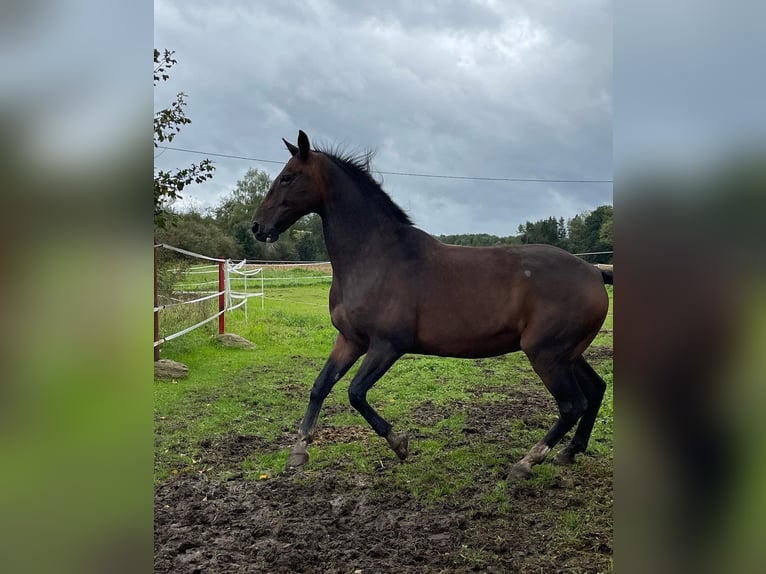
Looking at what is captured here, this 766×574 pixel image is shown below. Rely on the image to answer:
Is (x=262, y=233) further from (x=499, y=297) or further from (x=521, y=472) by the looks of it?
(x=521, y=472)

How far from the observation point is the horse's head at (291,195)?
321cm

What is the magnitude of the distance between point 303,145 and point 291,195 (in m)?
0.32

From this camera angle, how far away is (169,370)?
18.5 ft

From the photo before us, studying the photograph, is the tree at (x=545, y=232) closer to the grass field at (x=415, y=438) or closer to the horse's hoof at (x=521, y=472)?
the grass field at (x=415, y=438)

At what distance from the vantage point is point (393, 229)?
343cm

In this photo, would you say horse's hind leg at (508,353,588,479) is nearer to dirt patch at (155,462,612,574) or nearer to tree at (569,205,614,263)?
dirt patch at (155,462,612,574)

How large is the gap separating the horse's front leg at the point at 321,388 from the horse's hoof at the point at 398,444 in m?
0.51

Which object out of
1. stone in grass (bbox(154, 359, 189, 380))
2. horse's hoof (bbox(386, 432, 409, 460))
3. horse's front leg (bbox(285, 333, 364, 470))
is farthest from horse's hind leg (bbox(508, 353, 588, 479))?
stone in grass (bbox(154, 359, 189, 380))

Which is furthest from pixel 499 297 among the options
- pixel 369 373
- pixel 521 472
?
pixel 521 472

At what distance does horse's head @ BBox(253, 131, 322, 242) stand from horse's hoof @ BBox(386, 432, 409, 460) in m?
1.48

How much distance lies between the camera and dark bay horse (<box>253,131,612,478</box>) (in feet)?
10.2
